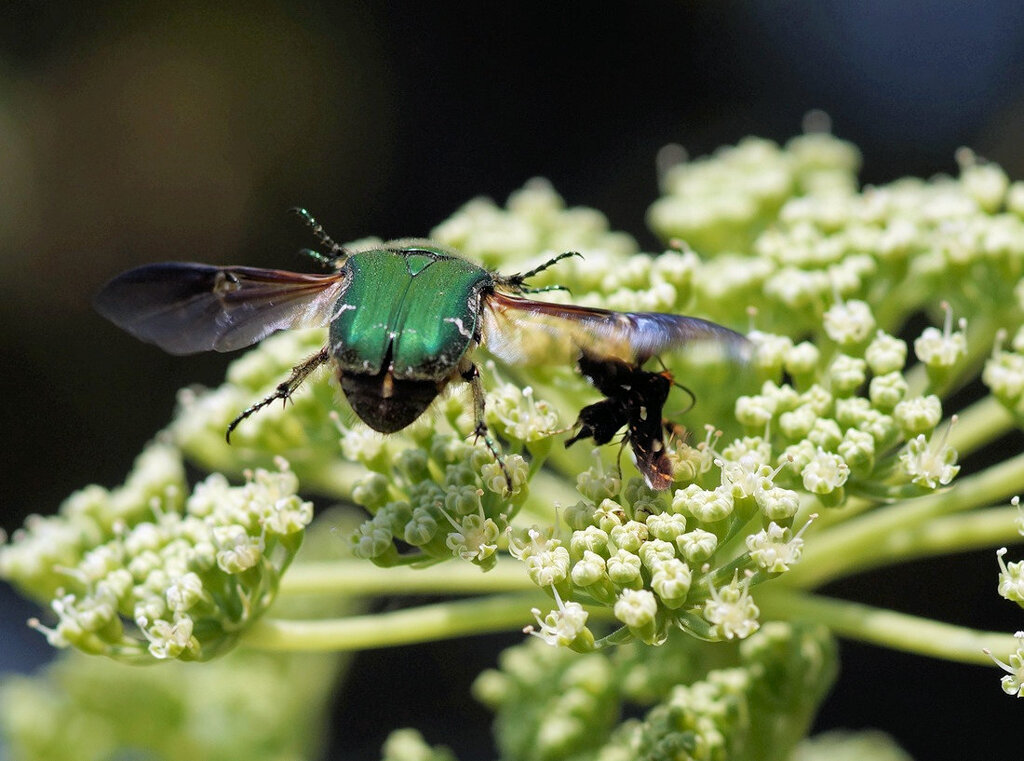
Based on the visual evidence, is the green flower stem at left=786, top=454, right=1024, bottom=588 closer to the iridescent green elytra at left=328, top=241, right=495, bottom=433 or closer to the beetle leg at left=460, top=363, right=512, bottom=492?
the beetle leg at left=460, top=363, right=512, bottom=492

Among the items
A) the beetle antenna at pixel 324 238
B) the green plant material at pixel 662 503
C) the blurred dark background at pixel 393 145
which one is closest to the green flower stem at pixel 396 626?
the green plant material at pixel 662 503

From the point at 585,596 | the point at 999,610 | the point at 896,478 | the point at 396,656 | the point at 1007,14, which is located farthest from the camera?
the point at 1007,14

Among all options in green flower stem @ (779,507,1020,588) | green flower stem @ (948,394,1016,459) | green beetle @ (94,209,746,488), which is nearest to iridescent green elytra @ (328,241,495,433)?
green beetle @ (94,209,746,488)

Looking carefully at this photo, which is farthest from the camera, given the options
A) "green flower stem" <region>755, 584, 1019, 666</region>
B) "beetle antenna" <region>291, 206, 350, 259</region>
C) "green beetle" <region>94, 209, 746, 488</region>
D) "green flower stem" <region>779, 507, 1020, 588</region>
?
"beetle antenna" <region>291, 206, 350, 259</region>

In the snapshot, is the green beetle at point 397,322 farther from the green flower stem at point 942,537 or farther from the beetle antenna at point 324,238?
the green flower stem at point 942,537

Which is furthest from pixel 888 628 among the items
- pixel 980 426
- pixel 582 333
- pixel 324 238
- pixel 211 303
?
pixel 211 303

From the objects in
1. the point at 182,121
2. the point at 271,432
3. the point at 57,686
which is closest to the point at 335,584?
the point at 271,432

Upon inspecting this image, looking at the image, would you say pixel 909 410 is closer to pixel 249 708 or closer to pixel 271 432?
pixel 271 432
